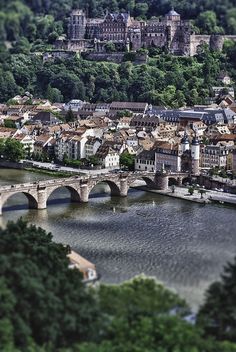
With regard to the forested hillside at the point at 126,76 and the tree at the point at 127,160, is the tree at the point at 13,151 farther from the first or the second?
the forested hillside at the point at 126,76

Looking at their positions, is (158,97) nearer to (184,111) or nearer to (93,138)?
(184,111)

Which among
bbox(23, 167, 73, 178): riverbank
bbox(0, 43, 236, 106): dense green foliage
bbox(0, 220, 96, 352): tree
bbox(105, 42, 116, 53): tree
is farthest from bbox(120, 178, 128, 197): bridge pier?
bbox(105, 42, 116, 53): tree

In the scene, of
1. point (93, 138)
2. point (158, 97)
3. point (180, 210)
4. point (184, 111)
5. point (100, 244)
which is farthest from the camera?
point (158, 97)

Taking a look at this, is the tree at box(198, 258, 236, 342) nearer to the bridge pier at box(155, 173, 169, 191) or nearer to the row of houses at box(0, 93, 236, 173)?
the bridge pier at box(155, 173, 169, 191)

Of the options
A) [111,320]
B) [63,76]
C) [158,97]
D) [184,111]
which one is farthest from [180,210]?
[63,76]

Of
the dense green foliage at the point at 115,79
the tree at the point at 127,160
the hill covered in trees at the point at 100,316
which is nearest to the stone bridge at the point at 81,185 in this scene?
the tree at the point at 127,160
